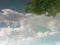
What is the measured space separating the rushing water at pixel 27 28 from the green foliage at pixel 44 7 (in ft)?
0.27

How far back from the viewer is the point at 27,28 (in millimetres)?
3223

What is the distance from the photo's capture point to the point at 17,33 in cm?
321

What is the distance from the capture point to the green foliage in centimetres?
307

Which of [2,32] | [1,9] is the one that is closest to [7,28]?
[2,32]

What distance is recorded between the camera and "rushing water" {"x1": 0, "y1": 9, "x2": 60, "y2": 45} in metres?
3.12

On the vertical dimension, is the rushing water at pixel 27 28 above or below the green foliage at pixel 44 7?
below

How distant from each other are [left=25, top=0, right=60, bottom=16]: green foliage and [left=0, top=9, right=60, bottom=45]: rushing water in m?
0.08

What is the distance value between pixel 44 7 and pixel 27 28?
1.48ft

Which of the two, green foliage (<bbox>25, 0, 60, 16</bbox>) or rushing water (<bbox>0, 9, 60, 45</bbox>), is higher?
green foliage (<bbox>25, 0, 60, 16</bbox>)

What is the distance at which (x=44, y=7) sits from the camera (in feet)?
10.2

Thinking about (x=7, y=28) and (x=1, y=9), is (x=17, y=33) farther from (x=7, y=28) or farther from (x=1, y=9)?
(x=1, y=9)

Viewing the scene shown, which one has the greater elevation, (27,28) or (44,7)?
(44,7)

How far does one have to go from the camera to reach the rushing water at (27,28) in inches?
123

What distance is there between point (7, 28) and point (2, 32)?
108 millimetres
